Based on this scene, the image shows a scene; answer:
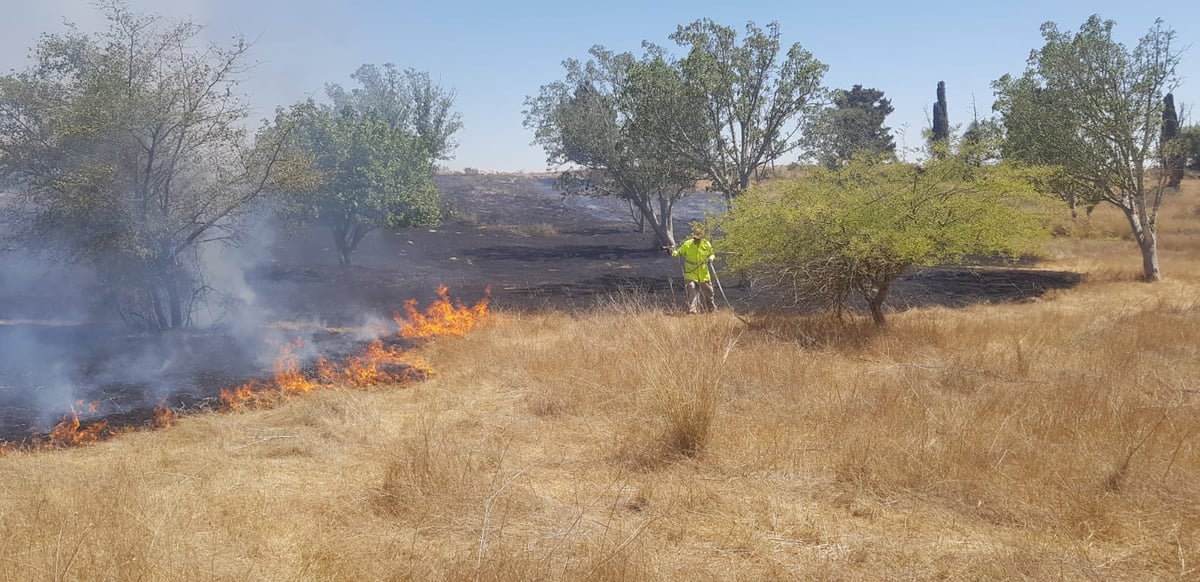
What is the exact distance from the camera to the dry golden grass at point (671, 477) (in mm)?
4004

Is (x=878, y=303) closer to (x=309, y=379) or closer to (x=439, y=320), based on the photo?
(x=439, y=320)

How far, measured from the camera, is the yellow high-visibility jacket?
13305 mm

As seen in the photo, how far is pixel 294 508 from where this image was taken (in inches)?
198

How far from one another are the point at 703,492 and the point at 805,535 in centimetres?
87

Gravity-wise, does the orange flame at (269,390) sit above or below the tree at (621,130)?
below

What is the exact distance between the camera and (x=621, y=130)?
66.9 ft

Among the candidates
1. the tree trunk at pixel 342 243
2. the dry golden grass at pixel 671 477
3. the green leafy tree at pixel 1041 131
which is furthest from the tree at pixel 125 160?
the green leafy tree at pixel 1041 131

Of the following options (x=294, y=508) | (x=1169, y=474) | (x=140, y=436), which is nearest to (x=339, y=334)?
(x=140, y=436)

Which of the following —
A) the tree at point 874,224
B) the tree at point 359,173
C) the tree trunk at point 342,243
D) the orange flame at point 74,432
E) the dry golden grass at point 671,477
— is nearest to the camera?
the dry golden grass at point 671,477

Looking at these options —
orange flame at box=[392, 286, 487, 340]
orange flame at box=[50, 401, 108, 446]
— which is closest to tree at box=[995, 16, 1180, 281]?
orange flame at box=[392, 286, 487, 340]

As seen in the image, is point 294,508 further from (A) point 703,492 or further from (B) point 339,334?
(B) point 339,334

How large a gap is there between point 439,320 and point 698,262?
15.2ft

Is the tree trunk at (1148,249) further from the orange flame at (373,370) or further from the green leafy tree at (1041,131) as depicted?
the orange flame at (373,370)

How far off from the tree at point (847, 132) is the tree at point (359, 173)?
1059 centimetres
